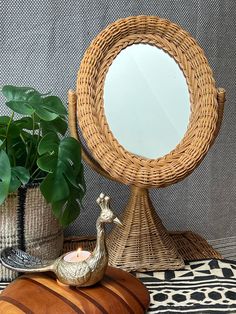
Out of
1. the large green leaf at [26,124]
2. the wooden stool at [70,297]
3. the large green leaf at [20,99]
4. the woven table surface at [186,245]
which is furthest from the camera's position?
the woven table surface at [186,245]

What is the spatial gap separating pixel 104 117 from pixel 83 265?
1.19ft

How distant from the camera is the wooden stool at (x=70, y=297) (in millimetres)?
824

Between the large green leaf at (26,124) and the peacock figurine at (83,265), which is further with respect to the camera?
the large green leaf at (26,124)

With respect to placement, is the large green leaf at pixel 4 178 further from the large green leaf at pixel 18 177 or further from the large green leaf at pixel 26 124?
the large green leaf at pixel 26 124

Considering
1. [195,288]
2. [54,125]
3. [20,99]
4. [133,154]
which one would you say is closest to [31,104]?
[20,99]

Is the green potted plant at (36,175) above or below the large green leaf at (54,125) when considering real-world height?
below

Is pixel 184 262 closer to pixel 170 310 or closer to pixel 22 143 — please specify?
pixel 170 310

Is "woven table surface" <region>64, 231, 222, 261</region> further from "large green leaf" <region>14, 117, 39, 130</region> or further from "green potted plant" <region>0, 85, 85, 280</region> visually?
"large green leaf" <region>14, 117, 39, 130</region>

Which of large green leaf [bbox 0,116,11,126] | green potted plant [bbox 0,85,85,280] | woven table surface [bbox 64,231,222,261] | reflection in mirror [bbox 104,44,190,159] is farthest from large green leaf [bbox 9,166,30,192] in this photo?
woven table surface [bbox 64,231,222,261]

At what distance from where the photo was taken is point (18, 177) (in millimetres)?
984

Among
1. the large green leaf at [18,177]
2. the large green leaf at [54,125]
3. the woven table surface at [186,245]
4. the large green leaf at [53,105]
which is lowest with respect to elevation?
the woven table surface at [186,245]

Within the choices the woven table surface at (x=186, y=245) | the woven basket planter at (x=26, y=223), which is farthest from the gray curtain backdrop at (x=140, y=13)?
the woven basket planter at (x=26, y=223)

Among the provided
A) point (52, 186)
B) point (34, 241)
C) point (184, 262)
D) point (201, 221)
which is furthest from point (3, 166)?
point (201, 221)

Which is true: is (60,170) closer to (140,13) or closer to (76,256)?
(76,256)
